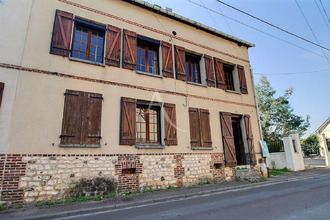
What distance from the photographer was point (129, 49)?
8234 millimetres

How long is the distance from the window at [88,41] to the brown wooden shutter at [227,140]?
6.36 m

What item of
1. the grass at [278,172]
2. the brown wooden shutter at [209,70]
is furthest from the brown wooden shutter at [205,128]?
the grass at [278,172]

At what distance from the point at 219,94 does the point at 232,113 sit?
4.10ft

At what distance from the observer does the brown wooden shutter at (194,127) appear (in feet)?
28.4

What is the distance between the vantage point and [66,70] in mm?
6848

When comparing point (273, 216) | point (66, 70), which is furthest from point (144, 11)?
point (273, 216)

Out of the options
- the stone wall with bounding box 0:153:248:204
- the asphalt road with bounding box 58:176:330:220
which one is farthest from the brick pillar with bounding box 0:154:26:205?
the asphalt road with bounding box 58:176:330:220

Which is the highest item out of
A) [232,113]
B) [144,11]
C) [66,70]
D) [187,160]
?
[144,11]

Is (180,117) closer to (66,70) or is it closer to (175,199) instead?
(175,199)

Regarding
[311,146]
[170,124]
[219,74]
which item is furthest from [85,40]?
[311,146]

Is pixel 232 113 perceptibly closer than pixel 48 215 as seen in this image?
No

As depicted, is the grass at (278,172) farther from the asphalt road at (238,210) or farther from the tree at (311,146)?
the tree at (311,146)

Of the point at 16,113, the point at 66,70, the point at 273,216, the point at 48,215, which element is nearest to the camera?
the point at 273,216

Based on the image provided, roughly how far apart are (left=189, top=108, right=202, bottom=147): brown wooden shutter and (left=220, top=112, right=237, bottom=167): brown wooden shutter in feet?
4.85
